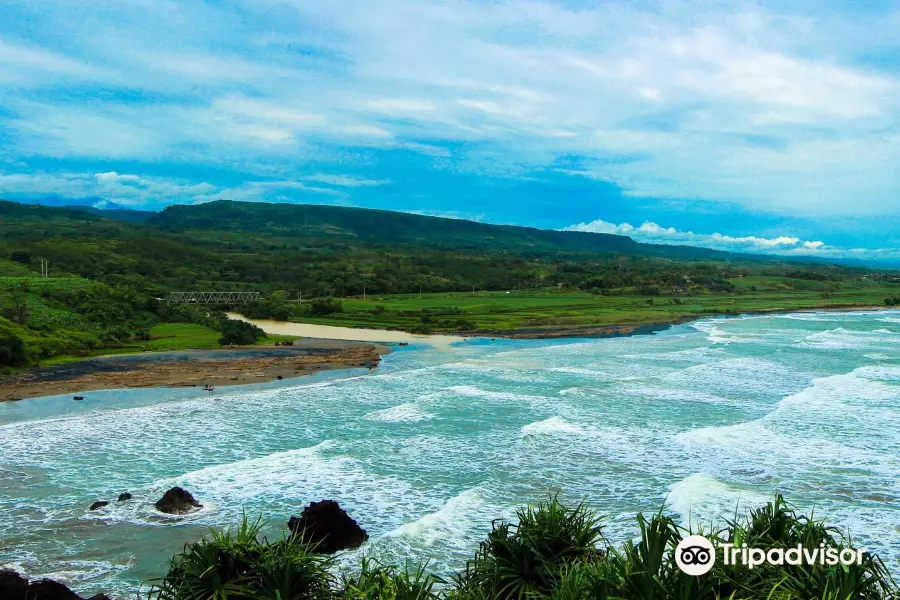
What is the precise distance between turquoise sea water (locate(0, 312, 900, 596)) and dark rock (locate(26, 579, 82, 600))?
9.93 ft

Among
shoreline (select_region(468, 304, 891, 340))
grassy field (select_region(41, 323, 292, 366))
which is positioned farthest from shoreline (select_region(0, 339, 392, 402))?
shoreline (select_region(468, 304, 891, 340))

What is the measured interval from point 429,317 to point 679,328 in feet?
106

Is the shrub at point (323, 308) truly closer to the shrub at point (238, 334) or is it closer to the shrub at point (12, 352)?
the shrub at point (238, 334)

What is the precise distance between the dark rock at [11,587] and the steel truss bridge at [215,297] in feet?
304

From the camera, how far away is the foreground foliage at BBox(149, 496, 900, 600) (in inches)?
390

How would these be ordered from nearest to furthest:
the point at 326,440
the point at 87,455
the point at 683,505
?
the point at 683,505, the point at 87,455, the point at 326,440

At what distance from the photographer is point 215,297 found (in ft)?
364

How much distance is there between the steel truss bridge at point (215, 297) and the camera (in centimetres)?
10558

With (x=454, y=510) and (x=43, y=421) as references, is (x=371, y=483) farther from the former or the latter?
(x=43, y=421)

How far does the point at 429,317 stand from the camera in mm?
92375

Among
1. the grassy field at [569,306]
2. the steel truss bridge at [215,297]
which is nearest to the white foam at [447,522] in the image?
the grassy field at [569,306]

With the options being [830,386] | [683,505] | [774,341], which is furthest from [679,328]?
[683,505]

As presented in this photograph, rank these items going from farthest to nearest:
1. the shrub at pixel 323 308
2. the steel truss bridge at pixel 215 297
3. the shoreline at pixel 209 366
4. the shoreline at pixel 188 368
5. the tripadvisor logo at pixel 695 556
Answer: the steel truss bridge at pixel 215 297, the shrub at pixel 323 308, the shoreline at pixel 209 366, the shoreline at pixel 188 368, the tripadvisor logo at pixel 695 556

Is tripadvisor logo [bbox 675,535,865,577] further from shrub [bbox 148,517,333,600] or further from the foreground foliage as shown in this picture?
shrub [bbox 148,517,333,600]
